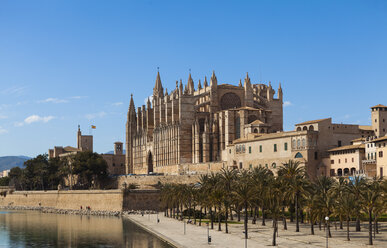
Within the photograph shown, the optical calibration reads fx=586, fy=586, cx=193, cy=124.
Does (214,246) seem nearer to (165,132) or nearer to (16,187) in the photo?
(165,132)

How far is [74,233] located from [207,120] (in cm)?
4354

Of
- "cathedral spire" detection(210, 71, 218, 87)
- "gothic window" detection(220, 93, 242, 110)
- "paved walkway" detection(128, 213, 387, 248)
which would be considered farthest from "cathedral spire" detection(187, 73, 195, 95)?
"paved walkway" detection(128, 213, 387, 248)

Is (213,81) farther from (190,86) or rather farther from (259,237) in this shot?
(259,237)

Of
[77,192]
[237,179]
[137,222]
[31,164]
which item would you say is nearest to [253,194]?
[237,179]

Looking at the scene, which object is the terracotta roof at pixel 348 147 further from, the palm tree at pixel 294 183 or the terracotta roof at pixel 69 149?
the terracotta roof at pixel 69 149

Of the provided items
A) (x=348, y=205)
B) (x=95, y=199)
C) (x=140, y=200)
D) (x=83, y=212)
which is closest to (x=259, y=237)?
(x=348, y=205)

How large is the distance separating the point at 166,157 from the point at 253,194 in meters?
58.2

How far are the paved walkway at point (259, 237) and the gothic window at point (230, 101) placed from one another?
45.8m

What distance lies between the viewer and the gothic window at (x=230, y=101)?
102688 millimetres

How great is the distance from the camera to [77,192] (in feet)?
298

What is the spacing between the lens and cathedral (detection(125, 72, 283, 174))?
93.6 m

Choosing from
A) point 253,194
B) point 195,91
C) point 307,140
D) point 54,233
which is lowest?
point 54,233

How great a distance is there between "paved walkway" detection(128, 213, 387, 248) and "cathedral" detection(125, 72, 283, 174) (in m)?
33.9

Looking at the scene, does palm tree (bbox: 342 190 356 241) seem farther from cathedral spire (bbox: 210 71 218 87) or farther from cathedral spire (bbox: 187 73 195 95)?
cathedral spire (bbox: 187 73 195 95)
